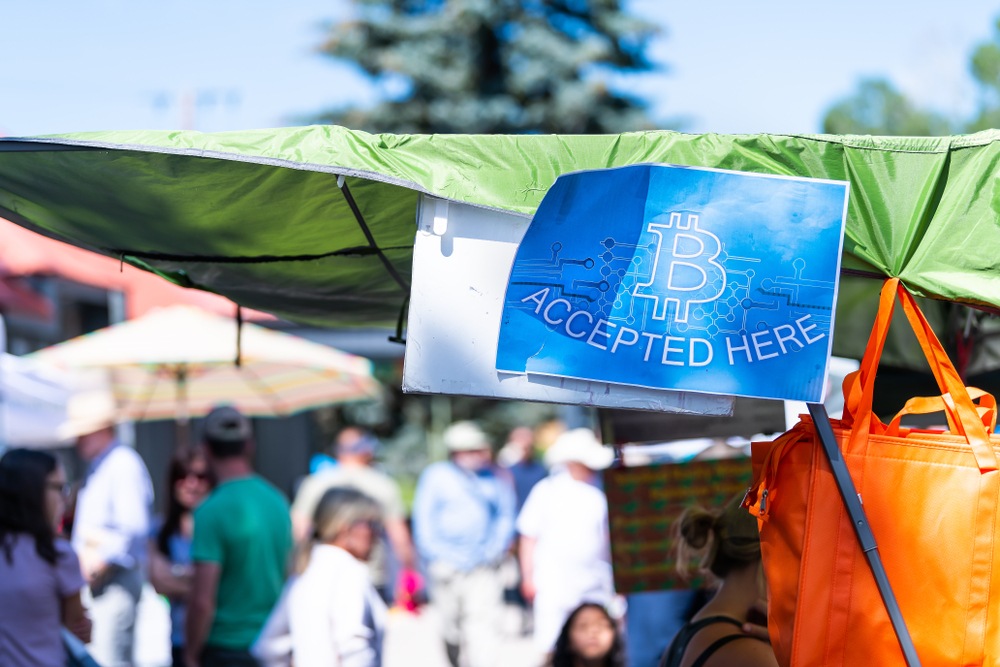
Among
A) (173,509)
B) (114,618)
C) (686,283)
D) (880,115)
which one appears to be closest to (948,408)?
(686,283)

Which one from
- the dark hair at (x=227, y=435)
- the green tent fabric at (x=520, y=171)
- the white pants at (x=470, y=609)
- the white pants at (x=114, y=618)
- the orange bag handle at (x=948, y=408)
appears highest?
the green tent fabric at (x=520, y=171)

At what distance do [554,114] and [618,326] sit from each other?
1832cm

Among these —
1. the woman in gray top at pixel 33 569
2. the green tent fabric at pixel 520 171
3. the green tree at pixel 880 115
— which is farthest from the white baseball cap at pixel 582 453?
the green tree at pixel 880 115

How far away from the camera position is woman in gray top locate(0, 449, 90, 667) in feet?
12.4

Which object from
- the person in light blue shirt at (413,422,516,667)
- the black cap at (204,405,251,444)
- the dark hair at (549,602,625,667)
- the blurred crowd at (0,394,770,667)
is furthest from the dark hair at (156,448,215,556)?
the person in light blue shirt at (413,422,516,667)

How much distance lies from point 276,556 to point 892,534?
342 centimetres

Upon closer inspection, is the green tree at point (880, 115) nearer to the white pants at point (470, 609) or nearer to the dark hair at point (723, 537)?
the white pants at point (470, 609)

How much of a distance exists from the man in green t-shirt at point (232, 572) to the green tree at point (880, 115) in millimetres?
23228

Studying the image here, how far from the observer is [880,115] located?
31562 millimetres

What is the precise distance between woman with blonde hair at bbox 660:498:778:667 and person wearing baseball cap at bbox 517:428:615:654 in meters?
3.74

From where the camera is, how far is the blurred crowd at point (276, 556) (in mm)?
3932

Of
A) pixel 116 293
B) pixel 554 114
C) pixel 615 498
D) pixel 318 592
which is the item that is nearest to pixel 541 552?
pixel 615 498

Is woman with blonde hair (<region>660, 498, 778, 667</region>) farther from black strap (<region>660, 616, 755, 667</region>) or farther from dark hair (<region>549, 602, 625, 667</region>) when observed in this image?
dark hair (<region>549, 602, 625, 667</region>)

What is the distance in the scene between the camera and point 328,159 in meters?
2.27
